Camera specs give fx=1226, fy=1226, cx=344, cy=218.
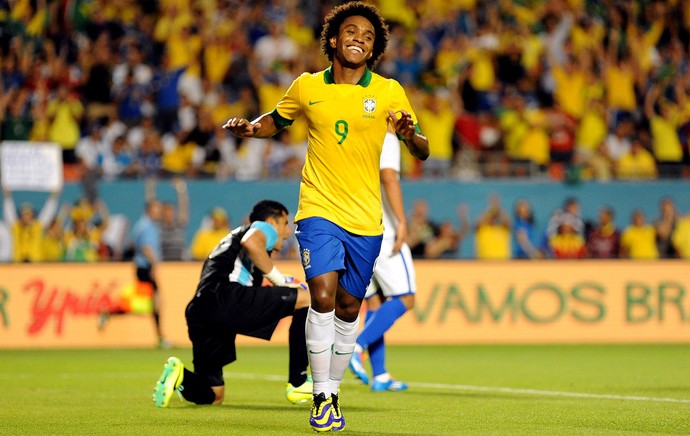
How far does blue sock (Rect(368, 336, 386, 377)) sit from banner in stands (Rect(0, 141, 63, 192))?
8086mm

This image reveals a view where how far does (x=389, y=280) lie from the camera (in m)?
11.0

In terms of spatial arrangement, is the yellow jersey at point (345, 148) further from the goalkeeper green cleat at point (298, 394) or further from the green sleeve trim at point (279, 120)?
the goalkeeper green cleat at point (298, 394)

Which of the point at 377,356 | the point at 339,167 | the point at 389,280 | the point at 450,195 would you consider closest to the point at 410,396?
the point at 377,356

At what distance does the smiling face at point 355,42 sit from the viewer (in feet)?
24.6

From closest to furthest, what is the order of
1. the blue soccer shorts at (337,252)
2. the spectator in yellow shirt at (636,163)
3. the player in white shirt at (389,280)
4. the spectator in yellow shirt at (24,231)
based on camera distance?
the blue soccer shorts at (337,252) < the player in white shirt at (389,280) < the spectator in yellow shirt at (24,231) < the spectator in yellow shirt at (636,163)

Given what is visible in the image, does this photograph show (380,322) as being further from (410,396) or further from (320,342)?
(320,342)

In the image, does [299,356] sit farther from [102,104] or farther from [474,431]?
[102,104]

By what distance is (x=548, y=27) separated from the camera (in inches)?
907

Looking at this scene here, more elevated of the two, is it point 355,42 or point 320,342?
point 355,42

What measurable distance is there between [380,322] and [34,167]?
8408 mm

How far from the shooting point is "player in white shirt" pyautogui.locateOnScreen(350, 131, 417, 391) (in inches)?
418

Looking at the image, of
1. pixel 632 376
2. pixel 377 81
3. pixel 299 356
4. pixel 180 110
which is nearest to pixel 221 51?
pixel 180 110

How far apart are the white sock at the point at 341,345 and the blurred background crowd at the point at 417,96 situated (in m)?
11.4

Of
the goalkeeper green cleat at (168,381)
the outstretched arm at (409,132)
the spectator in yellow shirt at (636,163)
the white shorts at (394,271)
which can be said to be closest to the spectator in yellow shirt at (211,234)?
the spectator in yellow shirt at (636,163)
